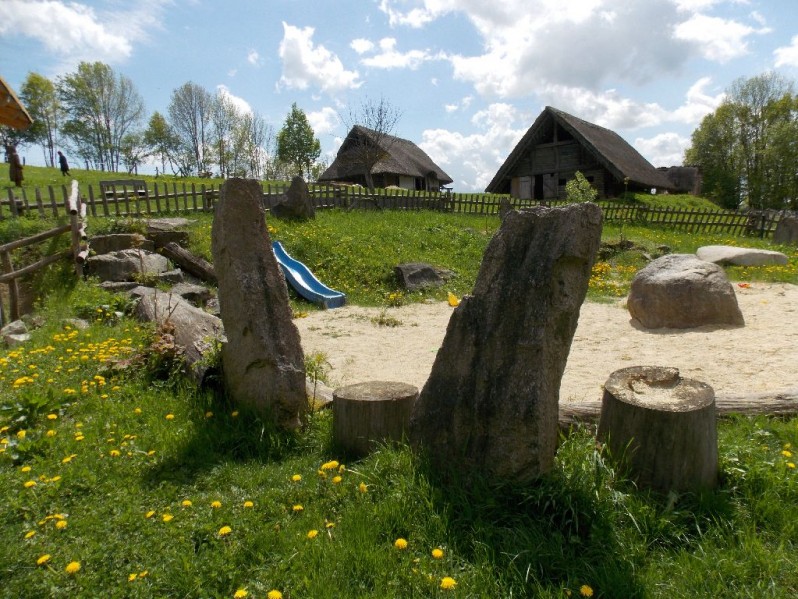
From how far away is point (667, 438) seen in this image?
9.27ft

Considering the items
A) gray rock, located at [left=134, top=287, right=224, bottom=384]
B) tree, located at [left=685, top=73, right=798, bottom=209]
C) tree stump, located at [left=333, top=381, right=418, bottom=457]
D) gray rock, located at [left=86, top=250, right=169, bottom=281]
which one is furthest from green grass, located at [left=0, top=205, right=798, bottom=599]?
tree, located at [left=685, top=73, right=798, bottom=209]

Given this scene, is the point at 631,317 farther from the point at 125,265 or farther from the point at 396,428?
the point at 125,265

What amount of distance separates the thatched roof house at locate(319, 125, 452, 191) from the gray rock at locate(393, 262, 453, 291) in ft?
68.7

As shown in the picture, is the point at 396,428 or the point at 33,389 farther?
the point at 33,389

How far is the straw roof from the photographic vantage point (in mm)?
3598

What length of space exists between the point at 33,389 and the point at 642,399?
194 inches

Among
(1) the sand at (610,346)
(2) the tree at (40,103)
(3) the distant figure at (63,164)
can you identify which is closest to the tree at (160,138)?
(2) the tree at (40,103)

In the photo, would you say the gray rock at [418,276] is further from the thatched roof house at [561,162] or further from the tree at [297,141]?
the tree at [297,141]

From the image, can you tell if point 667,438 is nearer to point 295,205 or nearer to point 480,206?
point 295,205

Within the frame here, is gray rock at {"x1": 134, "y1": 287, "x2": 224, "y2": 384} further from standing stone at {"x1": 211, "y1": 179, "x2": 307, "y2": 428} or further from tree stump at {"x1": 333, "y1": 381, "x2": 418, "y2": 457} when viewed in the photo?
tree stump at {"x1": 333, "y1": 381, "x2": 418, "y2": 457}

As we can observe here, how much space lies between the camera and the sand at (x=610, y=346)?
19.0 feet

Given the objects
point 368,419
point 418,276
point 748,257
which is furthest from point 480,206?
point 368,419

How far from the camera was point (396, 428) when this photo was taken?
3.54 meters

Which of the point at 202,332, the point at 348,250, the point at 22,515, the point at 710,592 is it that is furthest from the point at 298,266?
the point at 710,592
